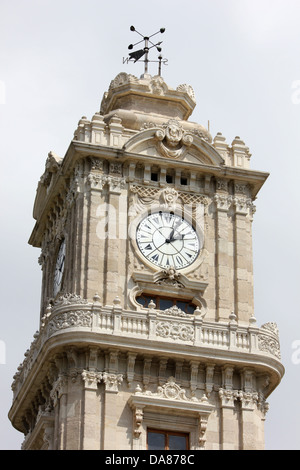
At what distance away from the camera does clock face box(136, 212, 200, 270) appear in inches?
3004

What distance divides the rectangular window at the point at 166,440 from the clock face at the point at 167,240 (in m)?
7.43

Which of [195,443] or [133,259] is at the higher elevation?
[133,259]

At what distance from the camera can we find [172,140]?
78500 millimetres

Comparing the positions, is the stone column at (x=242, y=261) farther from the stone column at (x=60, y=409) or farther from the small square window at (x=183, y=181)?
the stone column at (x=60, y=409)

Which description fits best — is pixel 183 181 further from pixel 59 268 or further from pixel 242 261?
pixel 59 268

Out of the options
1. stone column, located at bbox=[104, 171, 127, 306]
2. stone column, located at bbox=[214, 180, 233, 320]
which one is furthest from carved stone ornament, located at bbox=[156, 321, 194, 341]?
stone column, located at bbox=[214, 180, 233, 320]

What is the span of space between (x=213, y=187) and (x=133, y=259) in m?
5.27

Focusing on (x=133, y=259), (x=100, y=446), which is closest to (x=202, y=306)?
(x=133, y=259)

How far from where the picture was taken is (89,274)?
7488cm

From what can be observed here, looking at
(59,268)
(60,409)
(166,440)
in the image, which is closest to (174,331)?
(166,440)

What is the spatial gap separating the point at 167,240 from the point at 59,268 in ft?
17.0

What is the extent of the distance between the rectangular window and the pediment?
40.2 feet

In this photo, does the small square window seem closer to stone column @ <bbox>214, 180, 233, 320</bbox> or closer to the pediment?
the pediment

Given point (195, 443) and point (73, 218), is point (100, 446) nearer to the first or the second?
point (195, 443)
